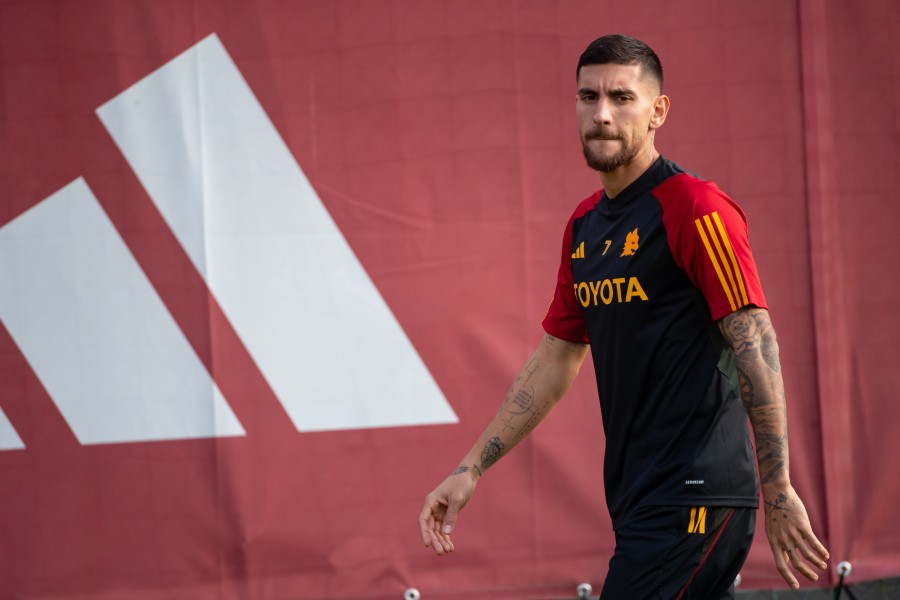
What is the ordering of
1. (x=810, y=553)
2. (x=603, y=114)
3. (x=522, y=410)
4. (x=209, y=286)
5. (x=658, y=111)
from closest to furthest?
(x=810, y=553) → (x=603, y=114) → (x=658, y=111) → (x=522, y=410) → (x=209, y=286)

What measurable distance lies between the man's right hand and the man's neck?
806 mm

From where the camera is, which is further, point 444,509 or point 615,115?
point 444,509

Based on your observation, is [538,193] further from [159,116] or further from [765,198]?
[159,116]

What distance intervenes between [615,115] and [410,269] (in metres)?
1.76

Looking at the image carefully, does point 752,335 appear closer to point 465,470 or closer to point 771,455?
point 771,455

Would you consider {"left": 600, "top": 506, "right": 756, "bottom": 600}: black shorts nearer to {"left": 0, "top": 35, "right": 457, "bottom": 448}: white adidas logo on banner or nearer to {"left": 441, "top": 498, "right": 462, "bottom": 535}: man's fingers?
{"left": 441, "top": 498, "right": 462, "bottom": 535}: man's fingers

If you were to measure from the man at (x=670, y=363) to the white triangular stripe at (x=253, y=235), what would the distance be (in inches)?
60.4

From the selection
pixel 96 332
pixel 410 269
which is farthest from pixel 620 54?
pixel 96 332

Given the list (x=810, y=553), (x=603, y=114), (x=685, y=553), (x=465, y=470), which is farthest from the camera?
(x=465, y=470)

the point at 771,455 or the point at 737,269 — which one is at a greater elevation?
the point at 737,269

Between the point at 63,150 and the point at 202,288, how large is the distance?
0.76 metres

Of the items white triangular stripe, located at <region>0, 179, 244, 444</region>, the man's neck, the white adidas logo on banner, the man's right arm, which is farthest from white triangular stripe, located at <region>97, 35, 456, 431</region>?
the man's neck

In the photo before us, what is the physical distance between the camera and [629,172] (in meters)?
2.55

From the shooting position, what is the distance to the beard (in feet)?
8.18
